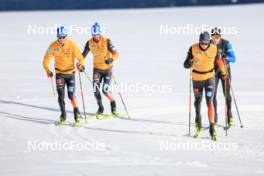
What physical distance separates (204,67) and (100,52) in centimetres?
322

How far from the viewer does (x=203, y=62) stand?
1245 centimetres

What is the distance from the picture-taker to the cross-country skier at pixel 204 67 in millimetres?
12315

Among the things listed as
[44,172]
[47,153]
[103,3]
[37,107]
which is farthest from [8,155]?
[103,3]

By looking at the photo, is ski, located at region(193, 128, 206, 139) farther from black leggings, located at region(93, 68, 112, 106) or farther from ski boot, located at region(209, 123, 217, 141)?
black leggings, located at region(93, 68, 112, 106)

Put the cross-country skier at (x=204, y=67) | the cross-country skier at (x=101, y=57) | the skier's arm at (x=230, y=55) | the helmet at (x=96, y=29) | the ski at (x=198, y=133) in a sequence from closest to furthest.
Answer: the cross-country skier at (x=204, y=67), the ski at (x=198, y=133), the skier's arm at (x=230, y=55), the helmet at (x=96, y=29), the cross-country skier at (x=101, y=57)

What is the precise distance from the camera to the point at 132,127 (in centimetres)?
1374

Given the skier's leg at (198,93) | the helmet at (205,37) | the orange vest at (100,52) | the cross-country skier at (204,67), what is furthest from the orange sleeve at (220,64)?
the orange vest at (100,52)

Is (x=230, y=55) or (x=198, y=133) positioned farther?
(x=230, y=55)

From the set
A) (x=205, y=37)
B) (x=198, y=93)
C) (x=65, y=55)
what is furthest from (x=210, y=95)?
(x=65, y=55)

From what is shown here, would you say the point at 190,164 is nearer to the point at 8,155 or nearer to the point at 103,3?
the point at 8,155

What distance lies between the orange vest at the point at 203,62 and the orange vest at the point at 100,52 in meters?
2.84

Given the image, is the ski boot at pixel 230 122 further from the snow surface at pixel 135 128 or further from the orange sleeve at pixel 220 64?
the orange sleeve at pixel 220 64

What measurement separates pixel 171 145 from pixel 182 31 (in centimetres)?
2979

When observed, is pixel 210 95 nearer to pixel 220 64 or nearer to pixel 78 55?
pixel 220 64
